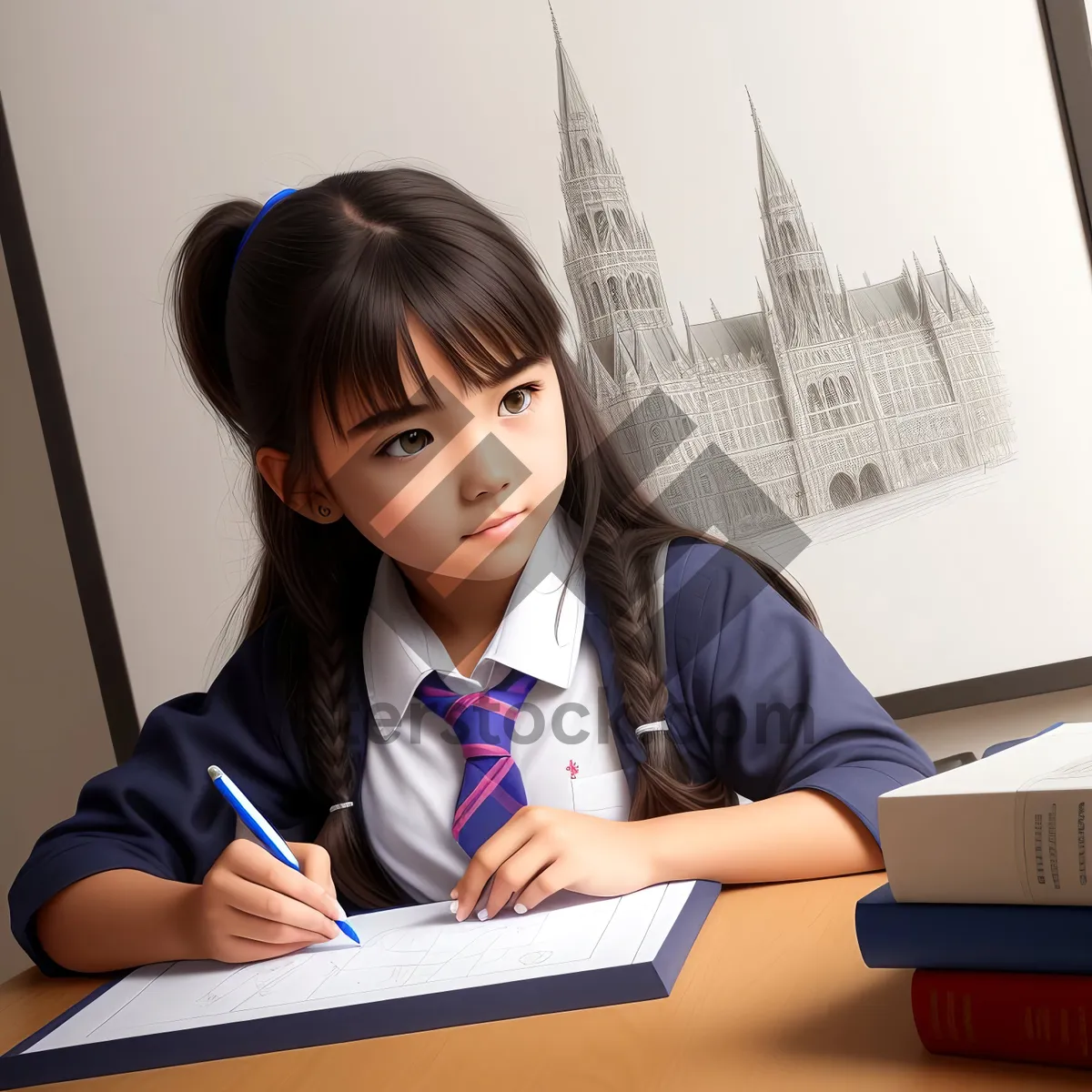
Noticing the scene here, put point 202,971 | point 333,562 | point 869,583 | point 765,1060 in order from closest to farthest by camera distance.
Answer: point 765,1060
point 202,971
point 333,562
point 869,583

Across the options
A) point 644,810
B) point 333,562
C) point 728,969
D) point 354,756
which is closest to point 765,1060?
point 728,969

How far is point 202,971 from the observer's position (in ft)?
1.99

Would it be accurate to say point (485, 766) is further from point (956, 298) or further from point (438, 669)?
point (956, 298)

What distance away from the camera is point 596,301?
3.68 feet

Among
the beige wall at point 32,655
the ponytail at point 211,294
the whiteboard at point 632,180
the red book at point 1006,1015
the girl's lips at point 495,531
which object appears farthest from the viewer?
the beige wall at point 32,655

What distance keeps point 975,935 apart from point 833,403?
773 mm

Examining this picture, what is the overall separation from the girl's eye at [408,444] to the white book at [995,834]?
0.38m

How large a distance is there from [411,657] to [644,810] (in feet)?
0.64

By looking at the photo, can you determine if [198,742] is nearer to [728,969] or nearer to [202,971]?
[202,971]

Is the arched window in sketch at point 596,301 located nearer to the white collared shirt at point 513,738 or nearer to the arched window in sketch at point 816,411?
the arched window in sketch at point 816,411

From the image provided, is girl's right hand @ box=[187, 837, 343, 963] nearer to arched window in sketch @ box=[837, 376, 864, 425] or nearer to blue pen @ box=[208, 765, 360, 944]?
blue pen @ box=[208, 765, 360, 944]

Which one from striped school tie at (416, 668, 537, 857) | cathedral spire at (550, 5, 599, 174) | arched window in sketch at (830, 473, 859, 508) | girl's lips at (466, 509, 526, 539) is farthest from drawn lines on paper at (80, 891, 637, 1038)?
cathedral spire at (550, 5, 599, 174)

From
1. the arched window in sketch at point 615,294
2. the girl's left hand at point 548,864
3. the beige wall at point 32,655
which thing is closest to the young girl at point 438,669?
the girl's left hand at point 548,864

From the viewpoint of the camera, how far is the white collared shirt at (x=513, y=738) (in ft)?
2.43
